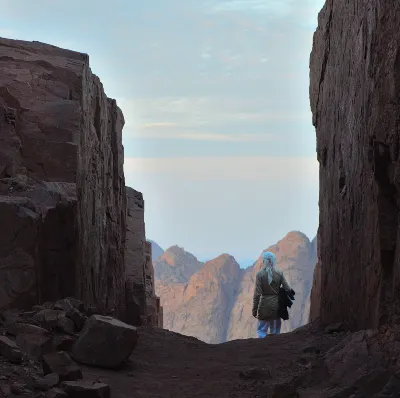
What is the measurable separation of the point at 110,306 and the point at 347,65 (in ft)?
20.9

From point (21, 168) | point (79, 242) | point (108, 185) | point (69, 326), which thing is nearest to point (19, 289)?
point (69, 326)

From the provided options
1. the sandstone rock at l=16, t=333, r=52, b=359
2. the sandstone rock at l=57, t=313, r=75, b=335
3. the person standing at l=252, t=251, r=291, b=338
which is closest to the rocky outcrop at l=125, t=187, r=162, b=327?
the person standing at l=252, t=251, r=291, b=338

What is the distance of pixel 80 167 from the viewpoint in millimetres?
9828

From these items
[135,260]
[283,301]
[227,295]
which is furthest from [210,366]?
[227,295]

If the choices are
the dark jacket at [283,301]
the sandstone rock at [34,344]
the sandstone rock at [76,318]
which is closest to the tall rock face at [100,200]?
the sandstone rock at [76,318]

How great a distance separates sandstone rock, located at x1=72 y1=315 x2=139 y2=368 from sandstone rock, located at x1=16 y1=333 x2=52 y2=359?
44 centimetres

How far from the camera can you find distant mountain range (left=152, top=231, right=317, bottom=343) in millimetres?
68250

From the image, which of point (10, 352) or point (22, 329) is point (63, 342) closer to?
point (22, 329)

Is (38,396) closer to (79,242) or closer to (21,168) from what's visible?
(79,242)

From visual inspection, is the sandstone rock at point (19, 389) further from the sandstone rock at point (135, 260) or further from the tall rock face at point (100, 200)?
the sandstone rock at point (135, 260)

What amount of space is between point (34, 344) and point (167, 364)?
6.97 ft

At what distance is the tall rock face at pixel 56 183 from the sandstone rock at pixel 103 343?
42.4 inches

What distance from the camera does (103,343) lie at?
6.09 m

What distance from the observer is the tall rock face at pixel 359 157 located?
5.65m
